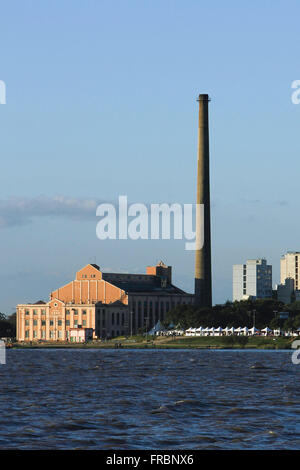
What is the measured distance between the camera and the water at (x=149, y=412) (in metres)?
55.4

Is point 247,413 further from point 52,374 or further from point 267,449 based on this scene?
point 52,374

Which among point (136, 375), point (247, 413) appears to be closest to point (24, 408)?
point (247, 413)

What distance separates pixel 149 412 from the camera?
70.7m

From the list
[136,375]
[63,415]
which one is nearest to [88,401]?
[63,415]

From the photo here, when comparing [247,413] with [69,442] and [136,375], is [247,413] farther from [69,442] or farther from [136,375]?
[136,375]

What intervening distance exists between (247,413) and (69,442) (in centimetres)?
1878

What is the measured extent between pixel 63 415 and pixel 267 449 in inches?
758

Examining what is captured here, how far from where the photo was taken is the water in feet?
182

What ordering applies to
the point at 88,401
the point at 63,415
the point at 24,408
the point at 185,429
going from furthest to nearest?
the point at 88,401
the point at 24,408
the point at 63,415
the point at 185,429

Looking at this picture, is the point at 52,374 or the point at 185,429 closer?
the point at 185,429

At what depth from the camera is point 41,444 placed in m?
53.9
